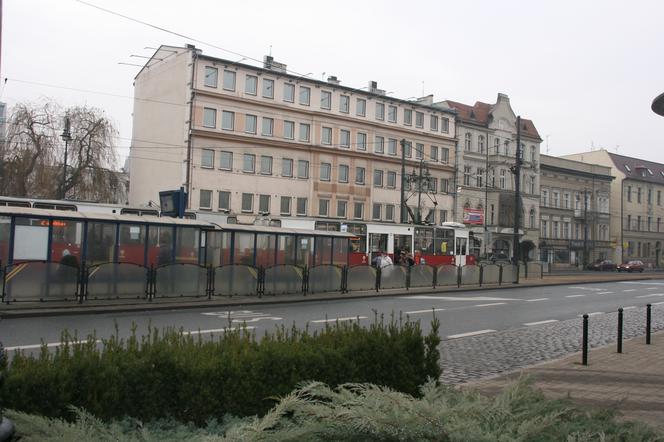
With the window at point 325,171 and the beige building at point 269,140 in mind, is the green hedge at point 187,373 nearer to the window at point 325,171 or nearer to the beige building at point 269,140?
the beige building at point 269,140

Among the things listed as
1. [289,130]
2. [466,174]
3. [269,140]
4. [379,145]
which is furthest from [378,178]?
[269,140]

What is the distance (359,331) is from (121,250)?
51.1 feet

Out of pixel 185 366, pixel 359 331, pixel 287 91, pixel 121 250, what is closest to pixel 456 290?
pixel 121 250

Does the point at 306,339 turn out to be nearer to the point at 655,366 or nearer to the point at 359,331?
the point at 359,331

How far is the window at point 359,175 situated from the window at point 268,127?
989 cm

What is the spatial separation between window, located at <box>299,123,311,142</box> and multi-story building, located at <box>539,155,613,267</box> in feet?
108

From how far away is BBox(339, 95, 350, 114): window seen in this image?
58656 millimetres

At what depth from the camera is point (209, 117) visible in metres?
50.4

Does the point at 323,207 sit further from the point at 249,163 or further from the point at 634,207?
the point at 634,207

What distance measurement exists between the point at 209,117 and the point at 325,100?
1206 centimetres

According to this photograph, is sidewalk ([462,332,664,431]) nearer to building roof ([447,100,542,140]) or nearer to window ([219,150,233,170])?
window ([219,150,233,170])

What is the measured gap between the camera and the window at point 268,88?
53.6 m

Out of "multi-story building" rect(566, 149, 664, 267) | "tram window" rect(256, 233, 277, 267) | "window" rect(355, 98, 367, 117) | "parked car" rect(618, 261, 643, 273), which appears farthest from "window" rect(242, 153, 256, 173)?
"multi-story building" rect(566, 149, 664, 267)

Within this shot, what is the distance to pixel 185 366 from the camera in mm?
4422
